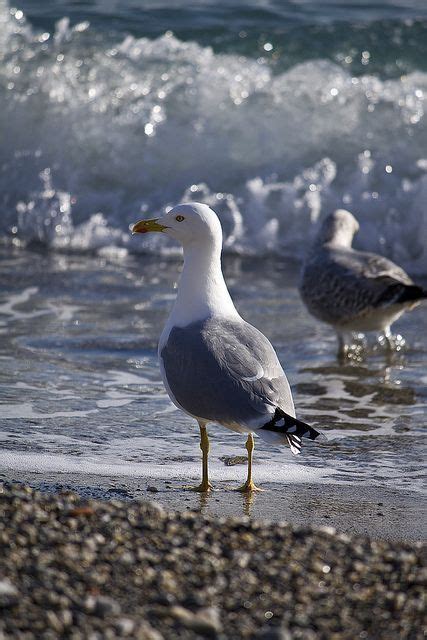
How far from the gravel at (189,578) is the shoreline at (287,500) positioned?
49cm

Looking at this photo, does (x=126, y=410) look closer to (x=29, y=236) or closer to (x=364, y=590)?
(x=364, y=590)

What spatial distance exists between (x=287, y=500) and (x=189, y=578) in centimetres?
156

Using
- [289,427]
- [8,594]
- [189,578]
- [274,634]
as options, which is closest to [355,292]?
[289,427]

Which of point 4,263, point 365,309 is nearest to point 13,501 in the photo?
point 365,309

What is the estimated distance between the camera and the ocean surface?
21.3 ft

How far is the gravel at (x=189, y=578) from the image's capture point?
346cm

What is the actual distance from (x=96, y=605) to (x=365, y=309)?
5.12m

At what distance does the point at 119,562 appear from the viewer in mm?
3910

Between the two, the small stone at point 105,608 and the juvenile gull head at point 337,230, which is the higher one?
the juvenile gull head at point 337,230

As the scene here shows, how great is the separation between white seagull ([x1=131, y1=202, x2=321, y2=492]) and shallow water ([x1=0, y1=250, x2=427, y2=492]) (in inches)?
21.1

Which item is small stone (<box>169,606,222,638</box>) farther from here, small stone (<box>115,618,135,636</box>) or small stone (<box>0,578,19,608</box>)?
small stone (<box>0,578,19,608</box>)

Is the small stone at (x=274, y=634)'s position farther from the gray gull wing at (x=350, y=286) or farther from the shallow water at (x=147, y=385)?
the gray gull wing at (x=350, y=286)

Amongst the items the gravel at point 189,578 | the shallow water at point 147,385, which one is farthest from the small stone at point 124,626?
the shallow water at point 147,385

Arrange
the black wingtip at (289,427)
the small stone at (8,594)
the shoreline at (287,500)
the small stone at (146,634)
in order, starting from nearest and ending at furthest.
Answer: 1. the small stone at (146,634)
2. the small stone at (8,594)
3. the black wingtip at (289,427)
4. the shoreline at (287,500)
